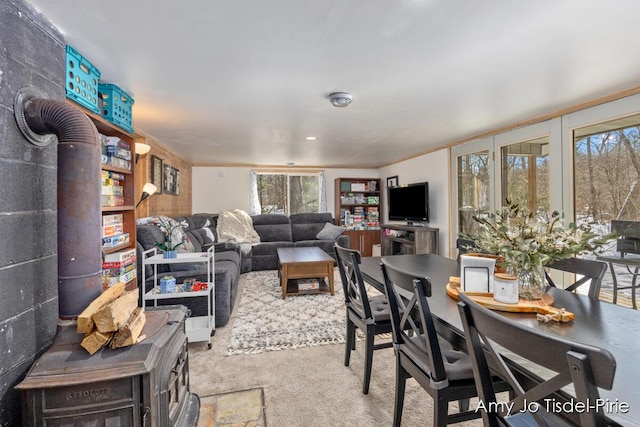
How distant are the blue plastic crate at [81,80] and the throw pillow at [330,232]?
175 inches

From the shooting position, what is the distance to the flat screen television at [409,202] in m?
5.09

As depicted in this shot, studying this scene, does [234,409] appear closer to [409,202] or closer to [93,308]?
[93,308]

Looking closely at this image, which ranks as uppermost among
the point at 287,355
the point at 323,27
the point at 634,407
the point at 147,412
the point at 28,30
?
the point at 323,27

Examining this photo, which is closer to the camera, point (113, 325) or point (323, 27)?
point (113, 325)

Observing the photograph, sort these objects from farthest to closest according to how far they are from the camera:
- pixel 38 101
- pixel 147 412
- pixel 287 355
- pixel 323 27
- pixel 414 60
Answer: pixel 287 355 → pixel 414 60 → pixel 323 27 → pixel 38 101 → pixel 147 412

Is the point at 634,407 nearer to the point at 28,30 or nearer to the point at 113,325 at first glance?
the point at 113,325

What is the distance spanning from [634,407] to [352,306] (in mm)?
1506

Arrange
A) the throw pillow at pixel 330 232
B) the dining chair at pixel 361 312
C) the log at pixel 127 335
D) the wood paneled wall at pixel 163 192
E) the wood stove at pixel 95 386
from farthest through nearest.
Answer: the throw pillow at pixel 330 232 → the wood paneled wall at pixel 163 192 → the dining chair at pixel 361 312 → the log at pixel 127 335 → the wood stove at pixel 95 386

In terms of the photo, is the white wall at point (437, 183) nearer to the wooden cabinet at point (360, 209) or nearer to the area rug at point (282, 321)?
the wooden cabinet at point (360, 209)

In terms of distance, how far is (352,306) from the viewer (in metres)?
2.06

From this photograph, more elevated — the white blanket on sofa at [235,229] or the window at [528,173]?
the window at [528,173]

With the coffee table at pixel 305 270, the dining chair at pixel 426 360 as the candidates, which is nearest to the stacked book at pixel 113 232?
the coffee table at pixel 305 270

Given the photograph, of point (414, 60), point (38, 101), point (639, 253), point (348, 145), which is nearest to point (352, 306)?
point (414, 60)

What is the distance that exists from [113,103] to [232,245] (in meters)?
3.14
